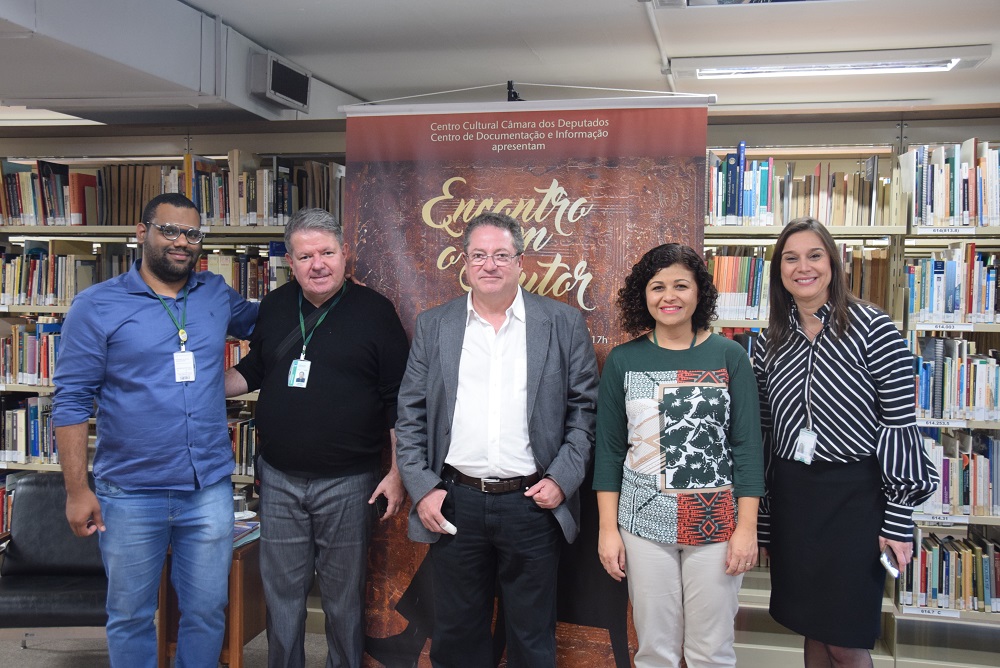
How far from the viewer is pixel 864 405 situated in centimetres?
225

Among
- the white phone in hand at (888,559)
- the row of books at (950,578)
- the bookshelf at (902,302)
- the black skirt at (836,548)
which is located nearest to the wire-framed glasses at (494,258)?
the black skirt at (836,548)

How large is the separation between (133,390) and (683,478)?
1.81 m

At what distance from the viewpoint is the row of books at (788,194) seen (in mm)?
3742

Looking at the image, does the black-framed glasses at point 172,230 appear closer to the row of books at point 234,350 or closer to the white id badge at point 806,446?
the row of books at point 234,350

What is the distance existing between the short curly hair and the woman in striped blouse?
0.27m

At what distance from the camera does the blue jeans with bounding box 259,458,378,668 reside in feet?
8.71

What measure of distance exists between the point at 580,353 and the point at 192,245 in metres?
1.39

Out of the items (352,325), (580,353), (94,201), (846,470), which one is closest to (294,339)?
(352,325)

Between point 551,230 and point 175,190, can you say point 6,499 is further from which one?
point 551,230

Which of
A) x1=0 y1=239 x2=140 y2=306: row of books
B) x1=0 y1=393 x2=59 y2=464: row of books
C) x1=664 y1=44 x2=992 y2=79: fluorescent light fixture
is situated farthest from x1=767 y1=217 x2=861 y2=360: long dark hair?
x1=0 y1=393 x2=59 y2=464: row of books

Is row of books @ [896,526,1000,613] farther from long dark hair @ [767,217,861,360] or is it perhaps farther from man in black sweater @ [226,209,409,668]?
man in black sweater @ [226,209,409,668]

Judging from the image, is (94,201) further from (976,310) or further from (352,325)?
(976,310)

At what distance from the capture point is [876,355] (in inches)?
88.8

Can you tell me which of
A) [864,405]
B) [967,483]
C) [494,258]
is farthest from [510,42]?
[967,483]
